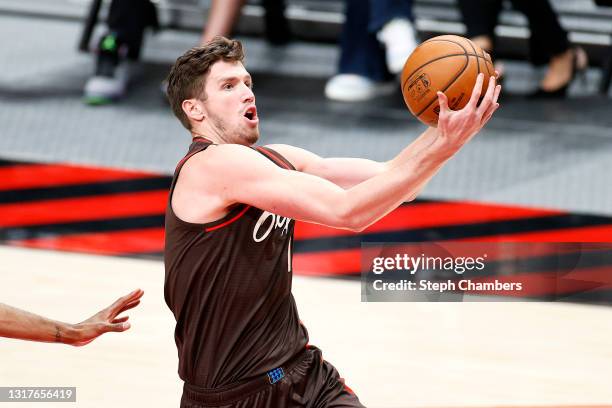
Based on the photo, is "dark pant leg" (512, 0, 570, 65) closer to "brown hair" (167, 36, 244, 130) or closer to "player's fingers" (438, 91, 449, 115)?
"brown hair" (167, 36, 244, 130)

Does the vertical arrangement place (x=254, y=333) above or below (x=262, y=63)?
above

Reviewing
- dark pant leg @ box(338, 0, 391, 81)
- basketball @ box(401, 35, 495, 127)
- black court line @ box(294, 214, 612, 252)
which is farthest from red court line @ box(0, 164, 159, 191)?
basketball @ box(401, 35, 495, 127)

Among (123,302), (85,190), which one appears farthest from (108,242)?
(123,302)

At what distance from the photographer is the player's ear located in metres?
2.99

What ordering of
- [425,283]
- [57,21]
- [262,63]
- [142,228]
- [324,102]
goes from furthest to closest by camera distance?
[57,21], [262,63], [324,102], [142,228], [425,283]

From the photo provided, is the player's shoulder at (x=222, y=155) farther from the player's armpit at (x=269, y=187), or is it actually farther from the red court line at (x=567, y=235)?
the red court line at (x=567, y=235)

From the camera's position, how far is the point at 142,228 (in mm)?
5438

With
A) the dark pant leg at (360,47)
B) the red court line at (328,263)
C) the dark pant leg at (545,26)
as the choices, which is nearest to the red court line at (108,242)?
the red court line at (328,263)

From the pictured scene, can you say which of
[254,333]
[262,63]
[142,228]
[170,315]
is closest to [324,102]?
[262,63]

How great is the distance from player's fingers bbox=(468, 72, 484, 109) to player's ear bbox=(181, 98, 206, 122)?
2.53 ft

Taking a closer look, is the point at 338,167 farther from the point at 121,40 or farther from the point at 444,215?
the point at 121,40

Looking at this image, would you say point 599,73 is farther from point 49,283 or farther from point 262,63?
point 49,283

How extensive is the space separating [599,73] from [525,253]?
1.56 m

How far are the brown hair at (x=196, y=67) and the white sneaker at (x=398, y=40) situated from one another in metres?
2.43
